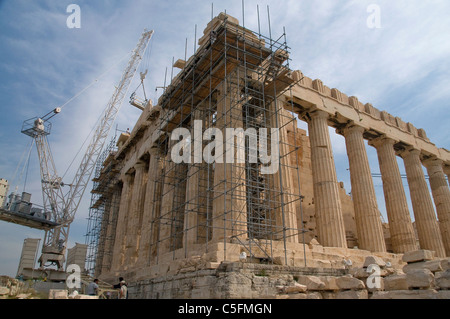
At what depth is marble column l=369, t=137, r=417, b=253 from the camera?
21.1 m

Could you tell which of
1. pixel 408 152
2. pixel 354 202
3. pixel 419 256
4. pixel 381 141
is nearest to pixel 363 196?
pixel 354 202

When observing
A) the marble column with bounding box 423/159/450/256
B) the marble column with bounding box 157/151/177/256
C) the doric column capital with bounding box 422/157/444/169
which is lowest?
the marble column with bounding box 157/151/177/256

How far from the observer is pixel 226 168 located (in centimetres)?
1525

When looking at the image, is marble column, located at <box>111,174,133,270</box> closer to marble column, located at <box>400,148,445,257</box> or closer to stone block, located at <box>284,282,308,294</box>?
stone block, located at <box>284,282,308,294</box>

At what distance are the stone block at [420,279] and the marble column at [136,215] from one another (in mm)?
19412

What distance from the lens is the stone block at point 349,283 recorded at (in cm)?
915

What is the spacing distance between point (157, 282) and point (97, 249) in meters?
24.5

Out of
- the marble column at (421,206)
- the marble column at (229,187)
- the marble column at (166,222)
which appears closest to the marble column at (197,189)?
the marble column at (229,187)

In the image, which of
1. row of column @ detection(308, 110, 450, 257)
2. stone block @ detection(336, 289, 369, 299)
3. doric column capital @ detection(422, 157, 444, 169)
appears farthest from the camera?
doric column capital @ detection(422, 157, 444, 169)

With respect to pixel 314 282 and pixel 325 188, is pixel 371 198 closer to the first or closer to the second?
pixel 325 188

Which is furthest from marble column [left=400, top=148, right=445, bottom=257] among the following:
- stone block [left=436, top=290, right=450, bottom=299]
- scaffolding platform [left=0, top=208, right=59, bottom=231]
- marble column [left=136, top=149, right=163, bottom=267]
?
scaffolding platform [left=0, top=208, right=59, bottom=231]

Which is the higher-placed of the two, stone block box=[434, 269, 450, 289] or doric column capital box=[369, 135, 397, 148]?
doric column capital box=[369, 135, 397, 148]

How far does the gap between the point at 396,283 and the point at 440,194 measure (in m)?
22.2
